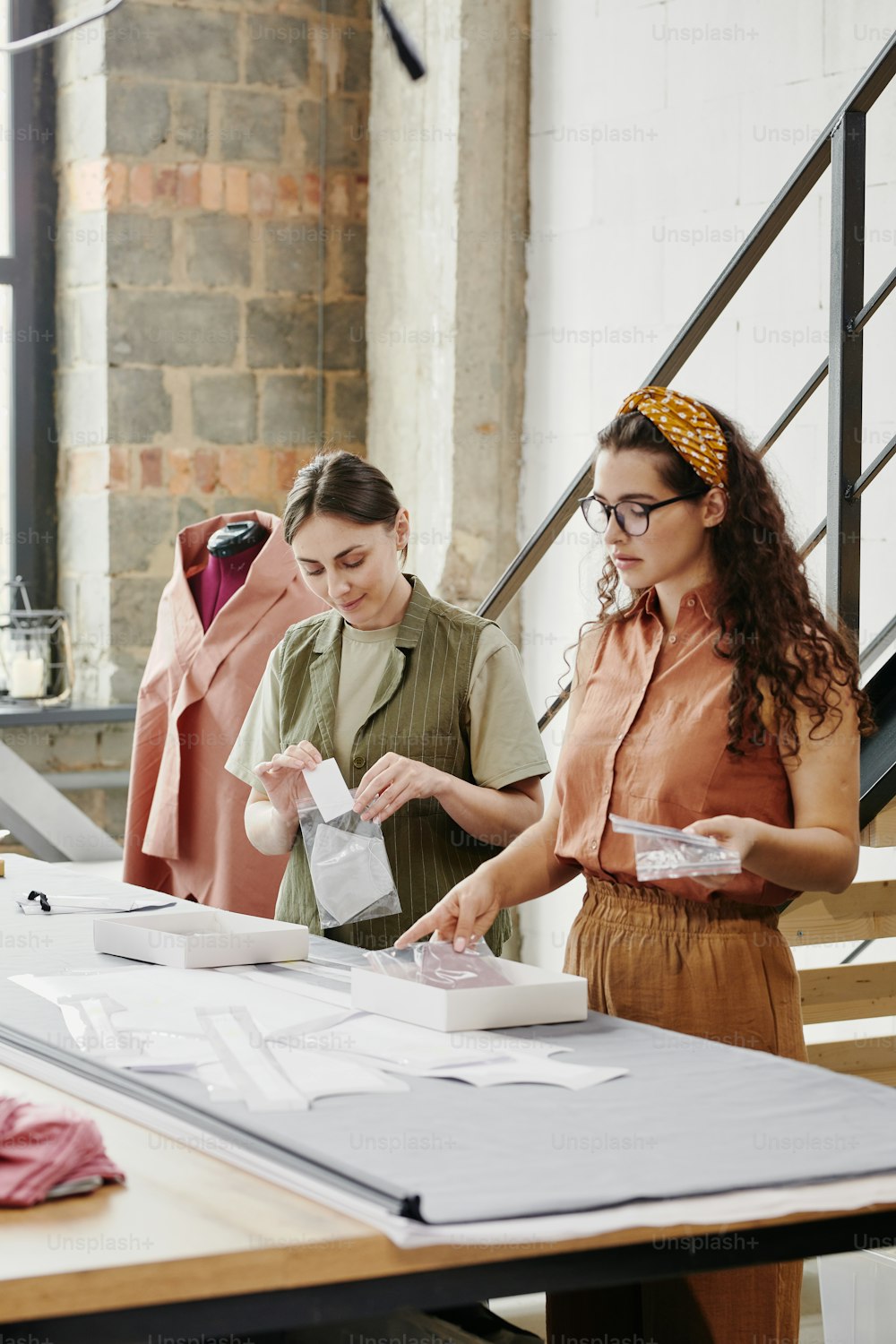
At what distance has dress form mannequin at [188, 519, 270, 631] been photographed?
3520 millimetres

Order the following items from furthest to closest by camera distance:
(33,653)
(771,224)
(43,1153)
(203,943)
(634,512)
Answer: (33,653) → (771,224) → (203,943) → (634,512) → (43,1153)

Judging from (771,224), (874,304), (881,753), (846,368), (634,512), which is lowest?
(881,753)

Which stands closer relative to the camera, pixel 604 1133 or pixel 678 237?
pixel 604 1133

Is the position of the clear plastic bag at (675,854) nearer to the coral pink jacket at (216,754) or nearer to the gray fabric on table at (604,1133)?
the gray fabric on table at (604,1133)

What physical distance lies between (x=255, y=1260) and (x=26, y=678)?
4.30 metres

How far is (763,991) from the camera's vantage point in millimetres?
2066

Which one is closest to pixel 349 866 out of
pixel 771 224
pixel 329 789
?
pixel 329 789

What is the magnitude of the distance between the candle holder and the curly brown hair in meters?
3.45

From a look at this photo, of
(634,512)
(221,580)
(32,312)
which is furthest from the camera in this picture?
(32,312)

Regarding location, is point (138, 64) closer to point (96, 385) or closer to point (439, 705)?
point (96, 385)

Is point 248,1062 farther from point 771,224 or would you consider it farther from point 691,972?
point 771,224

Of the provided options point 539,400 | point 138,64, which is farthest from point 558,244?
point 138,64

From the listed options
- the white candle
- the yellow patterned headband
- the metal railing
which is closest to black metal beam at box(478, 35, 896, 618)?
the metal railing

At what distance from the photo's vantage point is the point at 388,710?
→ 8.31ft
